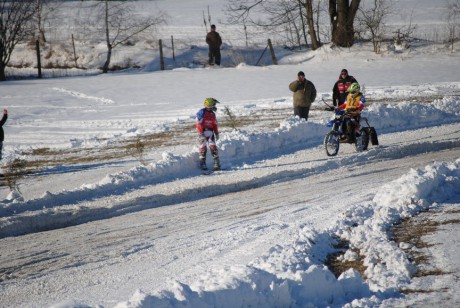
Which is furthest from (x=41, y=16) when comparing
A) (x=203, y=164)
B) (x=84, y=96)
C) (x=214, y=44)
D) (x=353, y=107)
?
(x=353, y=107)

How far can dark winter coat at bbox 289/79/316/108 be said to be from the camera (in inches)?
705

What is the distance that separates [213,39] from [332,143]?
23.0 meters

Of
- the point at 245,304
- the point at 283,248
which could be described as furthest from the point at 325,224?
the point at 245,304

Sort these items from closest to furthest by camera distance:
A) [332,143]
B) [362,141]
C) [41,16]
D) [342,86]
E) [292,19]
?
1. [332,143]
2. [362,141]
3. [342,86]
4. [292,19]
5. [41,16]

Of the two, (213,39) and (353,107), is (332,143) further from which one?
(213,39)

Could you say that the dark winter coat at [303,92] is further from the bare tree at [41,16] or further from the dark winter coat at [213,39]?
the bare tree at [41,16]

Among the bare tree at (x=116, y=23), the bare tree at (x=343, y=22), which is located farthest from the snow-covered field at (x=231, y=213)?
the bare tree at (x=343, y=22)

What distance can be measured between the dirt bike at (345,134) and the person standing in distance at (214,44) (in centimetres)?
2236

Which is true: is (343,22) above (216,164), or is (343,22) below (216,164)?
above

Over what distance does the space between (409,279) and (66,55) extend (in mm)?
37208

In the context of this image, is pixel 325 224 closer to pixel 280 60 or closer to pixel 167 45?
pixel 280 60

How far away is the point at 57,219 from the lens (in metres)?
10.9

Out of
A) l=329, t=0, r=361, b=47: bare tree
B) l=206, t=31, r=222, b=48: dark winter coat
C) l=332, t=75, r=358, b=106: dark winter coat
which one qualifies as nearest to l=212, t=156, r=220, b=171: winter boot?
l=332, t=75, r=358, b=106: dark winter coat

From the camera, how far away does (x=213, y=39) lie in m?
36.8
